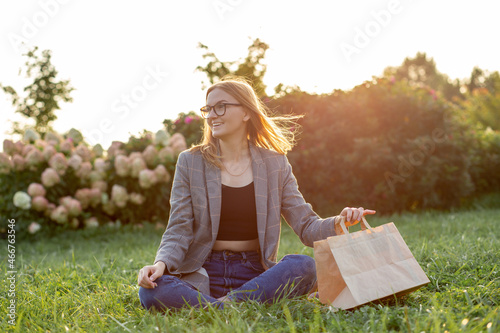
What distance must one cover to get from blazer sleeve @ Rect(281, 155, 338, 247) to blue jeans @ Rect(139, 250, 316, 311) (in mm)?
154

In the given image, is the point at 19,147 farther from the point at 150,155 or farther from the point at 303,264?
Result: the point at 303,264

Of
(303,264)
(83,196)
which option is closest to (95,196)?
(83,196)

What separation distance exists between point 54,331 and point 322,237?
54.0 inches

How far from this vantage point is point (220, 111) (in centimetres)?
263

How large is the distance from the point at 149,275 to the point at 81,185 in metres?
4.02

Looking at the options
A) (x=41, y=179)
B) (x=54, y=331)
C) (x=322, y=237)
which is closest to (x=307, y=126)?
(x=41, y=179)

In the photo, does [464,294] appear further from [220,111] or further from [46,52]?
[46,52]

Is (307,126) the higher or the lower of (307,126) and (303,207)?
the higher

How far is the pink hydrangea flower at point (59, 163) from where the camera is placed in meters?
5.54

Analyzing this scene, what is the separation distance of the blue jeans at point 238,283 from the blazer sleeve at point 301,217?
0.15 metres

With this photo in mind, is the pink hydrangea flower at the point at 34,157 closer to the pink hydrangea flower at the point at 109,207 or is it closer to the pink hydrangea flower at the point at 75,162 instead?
the pink hydrangea flower at the point at 75,162

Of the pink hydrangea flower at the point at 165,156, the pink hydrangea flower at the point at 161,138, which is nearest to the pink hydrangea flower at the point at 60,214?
the pink hydrangea flower at the point at 165,156

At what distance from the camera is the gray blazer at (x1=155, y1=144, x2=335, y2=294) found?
2426 millimetres

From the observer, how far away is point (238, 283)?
247 cm
